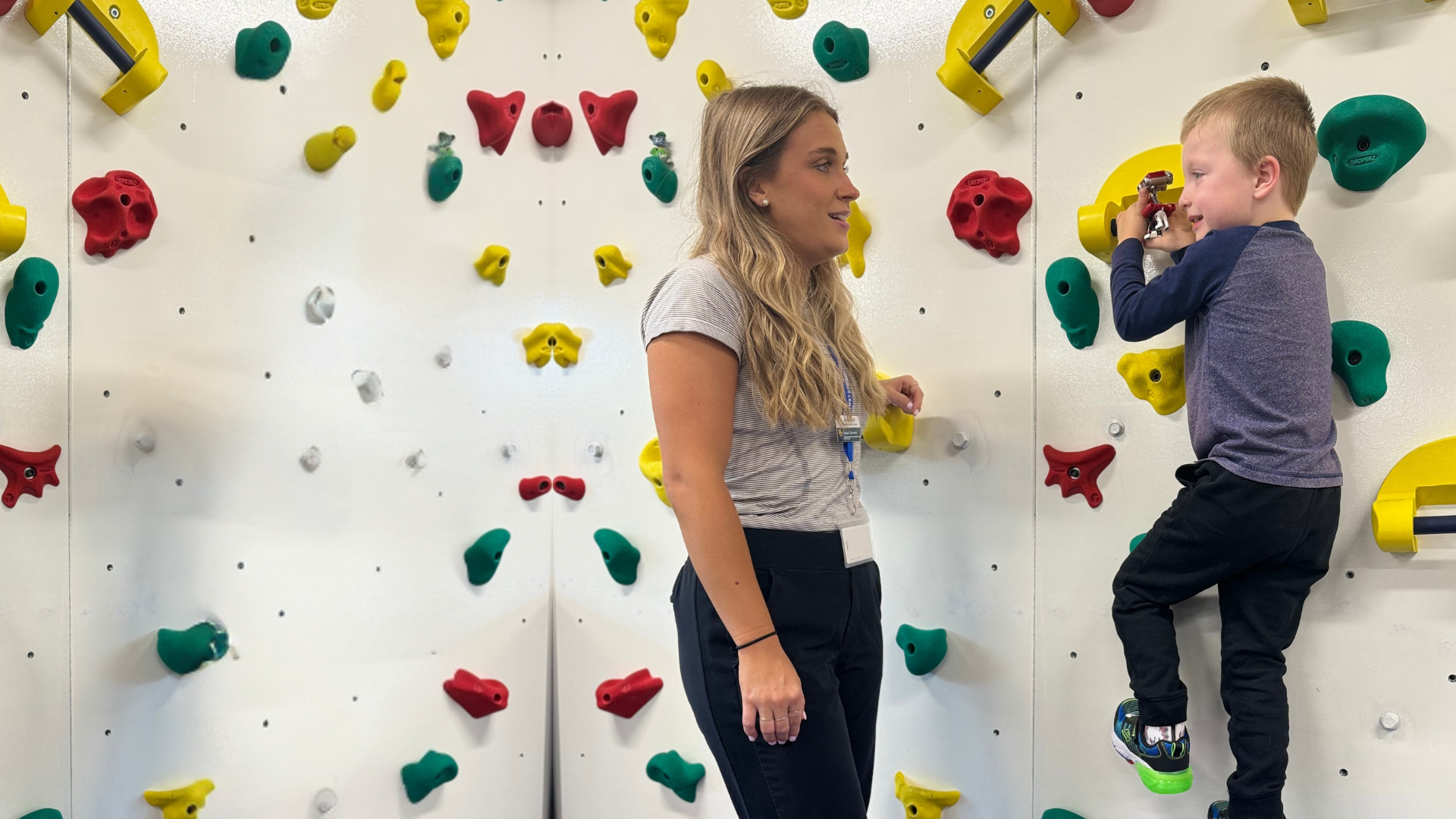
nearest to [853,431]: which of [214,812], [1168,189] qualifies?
[1168,189]

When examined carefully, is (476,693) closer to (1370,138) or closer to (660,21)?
(660,21)

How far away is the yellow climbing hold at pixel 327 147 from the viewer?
1762mm

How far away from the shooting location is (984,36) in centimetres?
159

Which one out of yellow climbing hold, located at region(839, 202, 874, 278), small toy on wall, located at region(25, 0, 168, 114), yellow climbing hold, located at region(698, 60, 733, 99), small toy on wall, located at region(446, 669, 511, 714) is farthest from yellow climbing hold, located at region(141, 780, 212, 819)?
yellow climbing hold, located at region(698, 60, 733, 99)

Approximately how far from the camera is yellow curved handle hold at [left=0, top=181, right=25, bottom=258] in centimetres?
133

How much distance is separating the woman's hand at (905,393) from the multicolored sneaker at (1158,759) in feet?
1.72

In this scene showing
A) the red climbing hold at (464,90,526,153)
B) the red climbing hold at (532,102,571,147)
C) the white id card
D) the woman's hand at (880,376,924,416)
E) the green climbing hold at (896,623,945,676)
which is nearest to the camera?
the white id card

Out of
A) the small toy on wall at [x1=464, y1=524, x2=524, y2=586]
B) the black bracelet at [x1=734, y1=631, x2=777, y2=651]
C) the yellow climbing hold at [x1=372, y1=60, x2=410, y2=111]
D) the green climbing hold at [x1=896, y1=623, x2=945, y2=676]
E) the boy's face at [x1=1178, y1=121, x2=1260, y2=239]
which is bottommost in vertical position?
the green climbing hold at [x1=896, y1=623, x2=945, y2=676]

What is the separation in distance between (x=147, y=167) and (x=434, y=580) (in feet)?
2.98

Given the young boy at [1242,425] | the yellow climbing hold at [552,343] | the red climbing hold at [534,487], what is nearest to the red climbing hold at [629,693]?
the red climbing hold at [534,487]

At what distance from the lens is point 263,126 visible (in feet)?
5.55

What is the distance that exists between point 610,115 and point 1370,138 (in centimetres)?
136

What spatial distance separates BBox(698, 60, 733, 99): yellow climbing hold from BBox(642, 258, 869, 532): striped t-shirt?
90 centimetres

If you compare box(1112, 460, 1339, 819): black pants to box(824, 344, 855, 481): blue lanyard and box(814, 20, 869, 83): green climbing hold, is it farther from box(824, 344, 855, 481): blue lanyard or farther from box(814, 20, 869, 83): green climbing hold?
box(814, 20, 869, 83): green climbing hold
